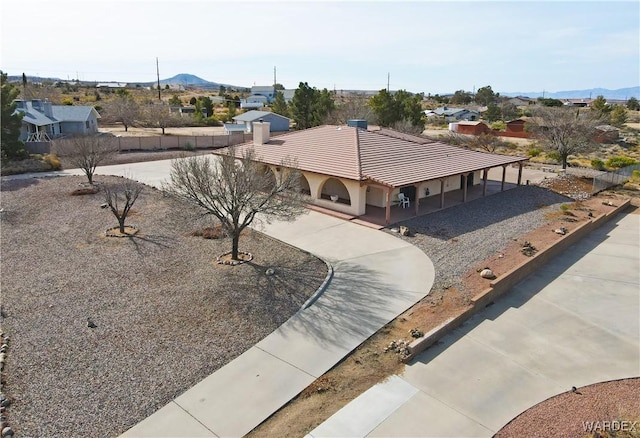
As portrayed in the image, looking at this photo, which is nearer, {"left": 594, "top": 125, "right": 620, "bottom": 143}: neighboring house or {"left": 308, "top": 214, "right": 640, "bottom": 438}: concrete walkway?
{"left": 308, "top": 214, "right": 640, "bottom": 438}: concrete walkway

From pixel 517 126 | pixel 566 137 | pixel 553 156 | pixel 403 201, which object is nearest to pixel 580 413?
pixel 403 201

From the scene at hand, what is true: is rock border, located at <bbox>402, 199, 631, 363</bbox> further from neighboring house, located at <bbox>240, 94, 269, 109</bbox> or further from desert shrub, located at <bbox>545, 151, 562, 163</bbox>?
neighboring house, located at <bbox>240, 94, 269, 109</bbox>

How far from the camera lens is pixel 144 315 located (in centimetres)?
1208

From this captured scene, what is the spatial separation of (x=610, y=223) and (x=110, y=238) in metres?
24.2

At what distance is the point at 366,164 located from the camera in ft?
74.4

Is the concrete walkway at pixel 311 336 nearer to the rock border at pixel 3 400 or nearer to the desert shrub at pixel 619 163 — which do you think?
the rock border at pixel 3 400

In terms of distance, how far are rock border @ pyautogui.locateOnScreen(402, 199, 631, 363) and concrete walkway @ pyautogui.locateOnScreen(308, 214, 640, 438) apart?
0.69ft

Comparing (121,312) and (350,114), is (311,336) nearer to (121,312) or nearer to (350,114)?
(121,312)

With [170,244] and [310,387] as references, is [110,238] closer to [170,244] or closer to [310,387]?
[170,244]

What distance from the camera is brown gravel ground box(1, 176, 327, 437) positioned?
895 cm

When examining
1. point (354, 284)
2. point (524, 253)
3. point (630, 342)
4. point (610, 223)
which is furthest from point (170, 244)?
point (610, 223)

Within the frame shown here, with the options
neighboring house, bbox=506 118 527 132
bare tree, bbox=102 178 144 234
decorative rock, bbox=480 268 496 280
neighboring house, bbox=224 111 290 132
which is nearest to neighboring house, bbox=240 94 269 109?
neighboring house, bbox=224 111 290 132

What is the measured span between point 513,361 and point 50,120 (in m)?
46.4

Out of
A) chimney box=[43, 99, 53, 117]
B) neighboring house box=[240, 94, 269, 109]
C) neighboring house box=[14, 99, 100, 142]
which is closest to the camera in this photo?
neighboring house box=[14, 99, 100, 142]
